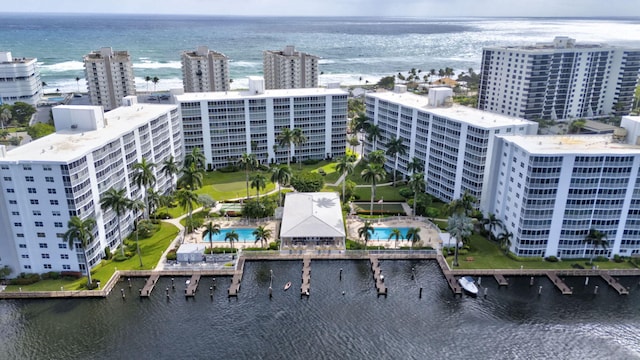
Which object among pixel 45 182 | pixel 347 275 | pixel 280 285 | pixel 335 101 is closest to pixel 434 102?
pixel 335 101

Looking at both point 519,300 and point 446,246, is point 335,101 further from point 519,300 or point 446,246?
point 519,300

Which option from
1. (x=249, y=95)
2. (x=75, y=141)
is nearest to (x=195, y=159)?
(x=75, y=141)

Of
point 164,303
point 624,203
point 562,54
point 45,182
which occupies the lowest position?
point 164,303

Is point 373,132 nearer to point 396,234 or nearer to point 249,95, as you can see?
point 249,95

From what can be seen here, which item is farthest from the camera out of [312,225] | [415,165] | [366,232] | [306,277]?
[415,165]

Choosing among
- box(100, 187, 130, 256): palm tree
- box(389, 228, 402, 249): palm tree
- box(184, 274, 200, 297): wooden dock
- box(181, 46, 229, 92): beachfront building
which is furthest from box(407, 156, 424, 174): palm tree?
box(181, 46, 229, 92): beachfront building

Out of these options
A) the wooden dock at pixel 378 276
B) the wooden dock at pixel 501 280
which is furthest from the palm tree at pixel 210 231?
the wooden dock at pixel 501 280

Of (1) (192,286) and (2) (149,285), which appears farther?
(2) (149,285)
